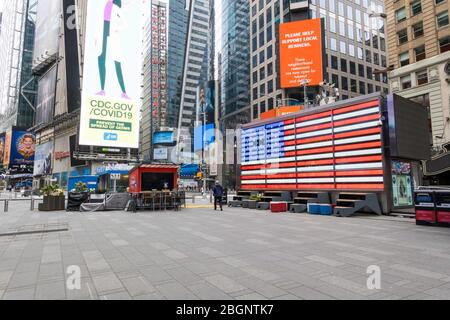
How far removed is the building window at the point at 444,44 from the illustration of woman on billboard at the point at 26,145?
117 metres

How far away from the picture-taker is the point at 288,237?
9.78 meters

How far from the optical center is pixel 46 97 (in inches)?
3656

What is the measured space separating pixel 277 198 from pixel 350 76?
51831 mm

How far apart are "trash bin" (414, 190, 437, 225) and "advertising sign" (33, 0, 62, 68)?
9870cm

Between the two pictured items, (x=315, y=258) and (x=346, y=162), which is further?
(x=346, y=162)

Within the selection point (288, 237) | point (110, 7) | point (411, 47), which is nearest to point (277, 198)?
point (288, 237)

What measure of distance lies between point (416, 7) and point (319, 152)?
29.1 metres

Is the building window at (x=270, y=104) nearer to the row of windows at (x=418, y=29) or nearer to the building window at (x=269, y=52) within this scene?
the building window at (x=269, y=52)

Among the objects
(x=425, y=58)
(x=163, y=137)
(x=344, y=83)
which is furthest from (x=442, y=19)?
(x=163, y=137)

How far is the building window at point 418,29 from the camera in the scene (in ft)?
115

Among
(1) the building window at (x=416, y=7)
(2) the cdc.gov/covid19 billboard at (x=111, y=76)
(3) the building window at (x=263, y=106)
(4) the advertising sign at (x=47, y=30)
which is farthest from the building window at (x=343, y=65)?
(4) the advertising sign at (x=47, y=30)

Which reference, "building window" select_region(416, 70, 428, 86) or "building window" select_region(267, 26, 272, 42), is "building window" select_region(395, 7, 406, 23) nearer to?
"building window" select_region(416, 70, 428, 86)

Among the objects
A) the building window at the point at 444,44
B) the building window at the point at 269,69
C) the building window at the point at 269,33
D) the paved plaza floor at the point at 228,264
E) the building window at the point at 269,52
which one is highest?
the building window at the point at 269,33

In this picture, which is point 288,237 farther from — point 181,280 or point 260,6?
point 260,6
